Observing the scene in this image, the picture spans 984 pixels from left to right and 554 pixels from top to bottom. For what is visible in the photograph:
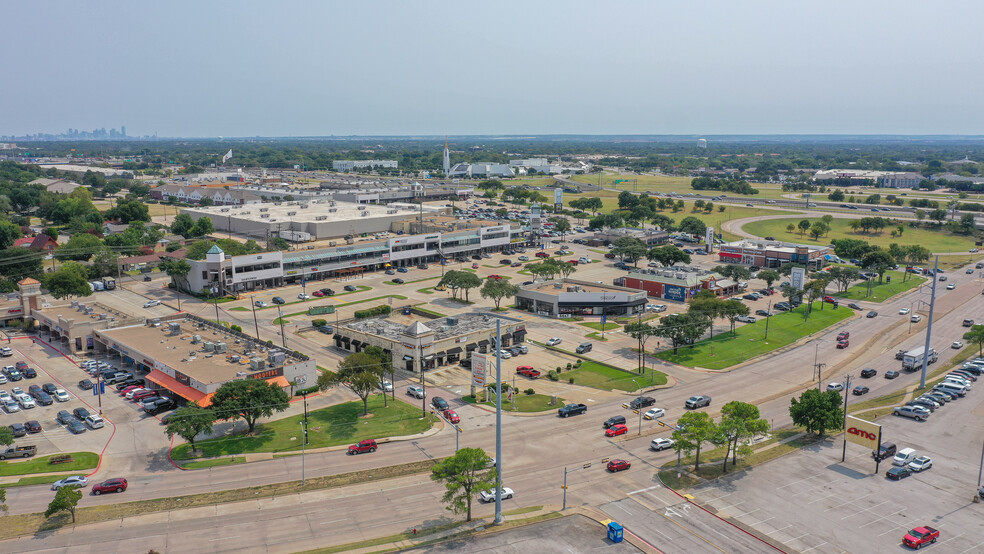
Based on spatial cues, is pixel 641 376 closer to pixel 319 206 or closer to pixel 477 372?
pixel 477 372

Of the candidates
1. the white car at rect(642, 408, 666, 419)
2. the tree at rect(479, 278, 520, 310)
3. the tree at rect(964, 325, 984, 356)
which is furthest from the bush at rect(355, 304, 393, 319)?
the tree at rect(964, 325, 984, 356)

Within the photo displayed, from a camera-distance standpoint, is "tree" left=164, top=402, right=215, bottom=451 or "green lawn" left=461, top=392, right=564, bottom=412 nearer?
"tree" left=164, top=402, right=215, bottom=451

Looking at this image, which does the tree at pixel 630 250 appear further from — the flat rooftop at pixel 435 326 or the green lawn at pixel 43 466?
the green lawn at pixel 43 466

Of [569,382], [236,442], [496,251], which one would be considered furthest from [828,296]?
[236,442]

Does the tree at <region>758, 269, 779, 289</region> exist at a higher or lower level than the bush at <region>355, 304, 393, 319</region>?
higher

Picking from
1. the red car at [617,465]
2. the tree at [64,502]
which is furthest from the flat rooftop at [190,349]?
the red car at [617,465]

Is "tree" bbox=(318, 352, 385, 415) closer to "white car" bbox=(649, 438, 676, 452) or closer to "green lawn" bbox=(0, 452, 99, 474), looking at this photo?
"green lawn" bbox=(0, 452, 99, 474)
